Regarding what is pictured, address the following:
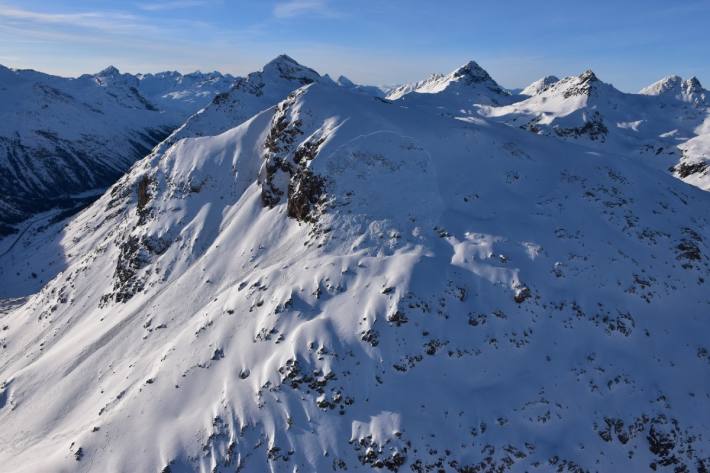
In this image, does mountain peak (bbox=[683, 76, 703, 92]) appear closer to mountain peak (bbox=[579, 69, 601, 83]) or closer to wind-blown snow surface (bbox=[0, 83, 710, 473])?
mountain peak (bbox=[579, 69, 601, 83])

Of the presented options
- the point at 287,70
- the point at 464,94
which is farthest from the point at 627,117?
the point at 287,70

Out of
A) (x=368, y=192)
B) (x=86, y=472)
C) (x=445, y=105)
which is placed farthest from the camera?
(x=445, y=105)

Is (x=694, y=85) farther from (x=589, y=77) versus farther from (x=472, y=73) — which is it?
(x=472, y=73)

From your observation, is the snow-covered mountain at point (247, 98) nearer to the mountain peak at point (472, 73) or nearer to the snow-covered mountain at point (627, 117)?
the snow-covered mountain at point (627, 117)

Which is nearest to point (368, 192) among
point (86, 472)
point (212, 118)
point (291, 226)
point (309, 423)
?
point (291, 226)

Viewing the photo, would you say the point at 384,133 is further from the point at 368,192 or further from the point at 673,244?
the point at 673,244
